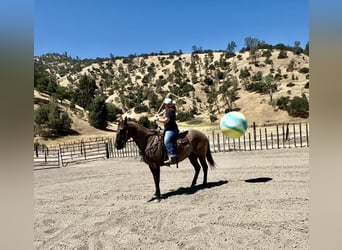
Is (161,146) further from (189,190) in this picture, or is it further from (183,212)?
(183,212)

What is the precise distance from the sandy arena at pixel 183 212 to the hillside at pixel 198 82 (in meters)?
17.7

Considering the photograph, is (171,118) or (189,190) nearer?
(171,118)

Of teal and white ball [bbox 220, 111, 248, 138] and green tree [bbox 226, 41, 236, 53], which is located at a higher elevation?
green tree [bbox 226, 41, 236, 53]

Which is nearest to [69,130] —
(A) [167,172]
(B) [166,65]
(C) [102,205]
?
(A) [167,172]

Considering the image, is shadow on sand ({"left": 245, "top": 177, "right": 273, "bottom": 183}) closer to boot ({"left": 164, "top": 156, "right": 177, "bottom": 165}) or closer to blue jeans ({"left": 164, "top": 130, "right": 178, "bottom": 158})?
boot ({"left": 164, "top": 156, "right": 177, "bottom": 165})

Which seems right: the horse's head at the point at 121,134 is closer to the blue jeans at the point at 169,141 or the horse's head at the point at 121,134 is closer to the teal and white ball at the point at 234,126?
the blue jeans at the point at 169,141

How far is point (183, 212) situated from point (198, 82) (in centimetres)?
4229

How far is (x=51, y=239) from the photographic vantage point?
13.9ft

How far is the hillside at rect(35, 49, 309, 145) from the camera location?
30.6m

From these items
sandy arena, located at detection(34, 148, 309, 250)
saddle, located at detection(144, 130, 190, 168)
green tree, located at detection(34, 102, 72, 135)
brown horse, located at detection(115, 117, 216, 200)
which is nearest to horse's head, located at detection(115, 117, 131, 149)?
brown horse, located at detection(115, 117, 216, 200)

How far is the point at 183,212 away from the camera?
4781mm

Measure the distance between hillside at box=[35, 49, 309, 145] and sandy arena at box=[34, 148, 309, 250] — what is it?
17.7 m

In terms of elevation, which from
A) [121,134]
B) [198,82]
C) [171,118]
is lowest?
[121,134]

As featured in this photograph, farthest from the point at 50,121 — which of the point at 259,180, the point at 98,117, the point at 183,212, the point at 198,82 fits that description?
the point at 198,82
